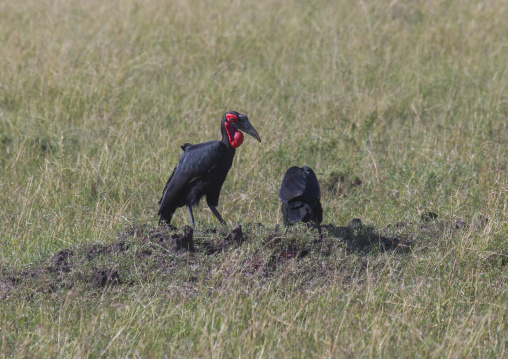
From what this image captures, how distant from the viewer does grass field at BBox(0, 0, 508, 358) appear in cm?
392

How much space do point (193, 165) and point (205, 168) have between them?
0.34ft

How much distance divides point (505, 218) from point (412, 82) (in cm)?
376

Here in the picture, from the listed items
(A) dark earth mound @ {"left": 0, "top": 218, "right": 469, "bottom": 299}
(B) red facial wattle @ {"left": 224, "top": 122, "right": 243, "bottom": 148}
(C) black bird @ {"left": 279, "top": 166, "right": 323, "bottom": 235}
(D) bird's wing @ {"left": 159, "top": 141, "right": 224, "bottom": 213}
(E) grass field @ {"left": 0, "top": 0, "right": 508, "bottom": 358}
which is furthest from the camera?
(B) red facial wattle @ {"left": 224, "top": 122, "right": 243, "bottom": 148}

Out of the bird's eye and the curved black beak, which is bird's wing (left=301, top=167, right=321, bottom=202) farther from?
the bird's eye

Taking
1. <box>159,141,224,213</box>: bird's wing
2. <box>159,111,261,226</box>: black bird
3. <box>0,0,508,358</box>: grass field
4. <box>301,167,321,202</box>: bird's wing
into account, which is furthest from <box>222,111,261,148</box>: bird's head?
<box>0,0,508,358</box>: grass field

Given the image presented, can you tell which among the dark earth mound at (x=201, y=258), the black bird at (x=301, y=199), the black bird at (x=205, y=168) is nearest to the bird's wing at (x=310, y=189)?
the black bird at (x=301, y=199)

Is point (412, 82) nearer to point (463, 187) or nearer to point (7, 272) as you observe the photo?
point (463, 187)

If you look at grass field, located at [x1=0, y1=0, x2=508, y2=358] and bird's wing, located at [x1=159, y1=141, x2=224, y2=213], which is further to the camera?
bird's wing, located at [x1=159, y1=141, x2=224, y2=213]

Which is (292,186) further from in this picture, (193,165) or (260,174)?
(260,174)

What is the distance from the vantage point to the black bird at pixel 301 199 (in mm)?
5023

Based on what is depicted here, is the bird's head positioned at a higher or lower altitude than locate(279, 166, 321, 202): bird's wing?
higher

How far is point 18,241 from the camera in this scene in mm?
5277

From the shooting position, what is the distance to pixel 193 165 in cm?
556

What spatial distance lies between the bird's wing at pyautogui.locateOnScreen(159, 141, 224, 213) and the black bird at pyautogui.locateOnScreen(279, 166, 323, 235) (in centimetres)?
64
